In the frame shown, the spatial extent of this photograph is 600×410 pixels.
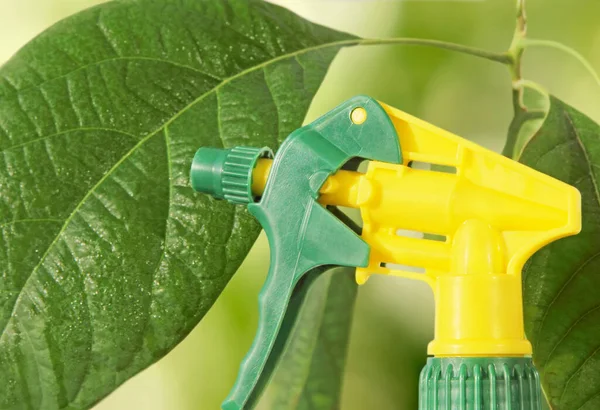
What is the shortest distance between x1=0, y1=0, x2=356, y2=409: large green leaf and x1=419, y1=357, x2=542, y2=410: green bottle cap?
19cm

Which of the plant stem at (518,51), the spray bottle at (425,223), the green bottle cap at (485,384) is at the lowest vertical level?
the green bottle cap at (485,384)

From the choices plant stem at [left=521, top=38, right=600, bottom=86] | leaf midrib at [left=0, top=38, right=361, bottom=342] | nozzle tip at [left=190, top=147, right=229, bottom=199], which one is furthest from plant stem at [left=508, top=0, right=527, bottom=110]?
nozzle tip at [left=190, top=147, right=229, bottom=199]

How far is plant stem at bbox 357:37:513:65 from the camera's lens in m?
0.53

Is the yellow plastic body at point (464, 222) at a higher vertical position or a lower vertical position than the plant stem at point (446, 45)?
lower

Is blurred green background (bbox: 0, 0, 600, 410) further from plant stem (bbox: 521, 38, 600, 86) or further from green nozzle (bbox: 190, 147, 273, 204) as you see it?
green nozzle (bbox: 190, 147, 273, 204)

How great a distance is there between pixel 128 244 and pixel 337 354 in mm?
163

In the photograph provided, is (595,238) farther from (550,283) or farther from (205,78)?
(205,78)

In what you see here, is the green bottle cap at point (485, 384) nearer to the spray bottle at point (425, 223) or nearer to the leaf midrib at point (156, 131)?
the spray bottle at point (425, 223)

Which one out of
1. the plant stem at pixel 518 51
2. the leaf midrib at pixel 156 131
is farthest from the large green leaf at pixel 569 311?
the leaf midrib at pixel 156 131

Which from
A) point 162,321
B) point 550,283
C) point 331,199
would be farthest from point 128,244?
point 550,283

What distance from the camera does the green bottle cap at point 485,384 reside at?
348 millimetres

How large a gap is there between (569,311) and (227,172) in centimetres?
25

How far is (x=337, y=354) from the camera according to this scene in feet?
1.67

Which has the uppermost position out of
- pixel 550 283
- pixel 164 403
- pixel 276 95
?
pixel 276 95
